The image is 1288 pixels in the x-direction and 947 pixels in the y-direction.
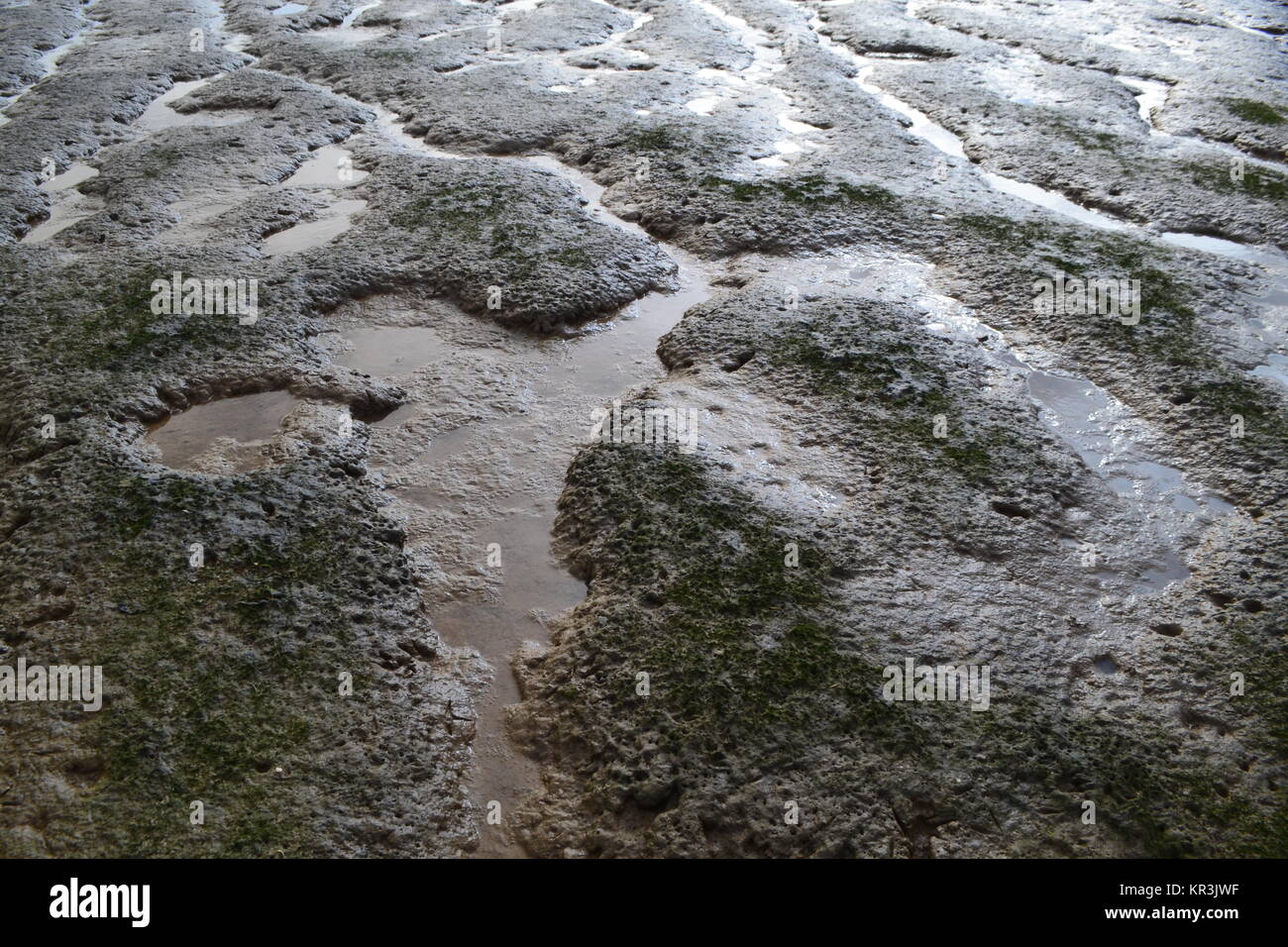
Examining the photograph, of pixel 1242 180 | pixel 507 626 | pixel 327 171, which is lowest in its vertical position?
pixel 507 626

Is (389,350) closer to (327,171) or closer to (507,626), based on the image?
(507,626)

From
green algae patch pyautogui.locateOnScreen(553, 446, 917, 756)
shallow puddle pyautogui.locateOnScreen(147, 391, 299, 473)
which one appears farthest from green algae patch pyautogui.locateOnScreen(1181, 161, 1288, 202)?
shallow puddle pyautogui.locateOnScreen(147, 391, 299, 473)

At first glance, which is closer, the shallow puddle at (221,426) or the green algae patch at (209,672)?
the green algae patch at (209,672)

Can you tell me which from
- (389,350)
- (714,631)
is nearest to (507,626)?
(714,631)

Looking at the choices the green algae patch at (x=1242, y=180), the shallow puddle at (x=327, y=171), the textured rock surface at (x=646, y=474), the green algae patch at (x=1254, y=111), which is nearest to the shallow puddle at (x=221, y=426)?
the textured rock surface at (x=646, y=474)

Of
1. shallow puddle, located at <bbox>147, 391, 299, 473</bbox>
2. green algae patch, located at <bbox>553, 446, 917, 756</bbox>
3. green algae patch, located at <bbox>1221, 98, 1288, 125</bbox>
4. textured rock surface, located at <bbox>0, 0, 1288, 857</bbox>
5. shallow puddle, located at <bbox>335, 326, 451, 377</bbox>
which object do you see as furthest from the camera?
green algae patch, located at <bbox>1221, 98, 1288, 125</bbox>

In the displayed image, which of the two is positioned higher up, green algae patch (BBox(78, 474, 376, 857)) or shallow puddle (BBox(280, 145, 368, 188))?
shallow puddle (BBox(280, 145, 368, 188))

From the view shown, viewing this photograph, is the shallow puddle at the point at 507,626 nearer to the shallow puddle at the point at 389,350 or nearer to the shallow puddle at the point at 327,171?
the shallow puddle at the point at 389,350

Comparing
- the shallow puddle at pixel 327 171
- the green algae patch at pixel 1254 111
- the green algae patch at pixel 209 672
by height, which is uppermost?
the green algae patch at pixel 1254 111

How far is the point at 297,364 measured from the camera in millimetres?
3654

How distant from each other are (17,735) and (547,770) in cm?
113

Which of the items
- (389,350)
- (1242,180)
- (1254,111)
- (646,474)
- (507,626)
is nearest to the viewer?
(507,626)

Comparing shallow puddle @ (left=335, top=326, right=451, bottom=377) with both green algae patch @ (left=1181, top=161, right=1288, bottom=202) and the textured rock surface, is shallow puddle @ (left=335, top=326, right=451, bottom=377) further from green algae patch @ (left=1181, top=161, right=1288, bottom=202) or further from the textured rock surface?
green algae patch @ (left=1181, top=161, right=1288, bottom=202)

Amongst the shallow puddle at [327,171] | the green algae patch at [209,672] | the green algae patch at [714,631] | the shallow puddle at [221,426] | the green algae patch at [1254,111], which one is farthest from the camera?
the green algae patch at [1254,111]
